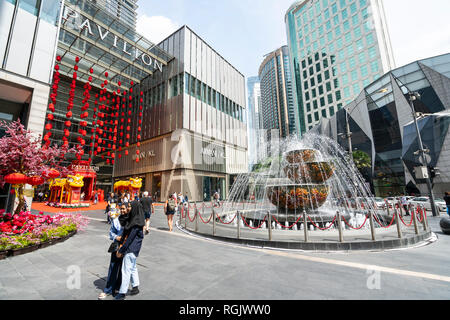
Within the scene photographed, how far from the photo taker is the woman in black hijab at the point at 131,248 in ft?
10.8

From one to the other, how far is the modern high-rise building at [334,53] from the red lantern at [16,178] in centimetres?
5832

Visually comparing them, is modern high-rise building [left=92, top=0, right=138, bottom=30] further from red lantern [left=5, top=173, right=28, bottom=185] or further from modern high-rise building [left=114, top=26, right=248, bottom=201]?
red lantern [left=5, top=173, right=28, bottom=185]

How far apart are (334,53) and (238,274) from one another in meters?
65.3

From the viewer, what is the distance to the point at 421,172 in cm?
1281

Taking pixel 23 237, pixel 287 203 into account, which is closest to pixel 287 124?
pixel 287 203

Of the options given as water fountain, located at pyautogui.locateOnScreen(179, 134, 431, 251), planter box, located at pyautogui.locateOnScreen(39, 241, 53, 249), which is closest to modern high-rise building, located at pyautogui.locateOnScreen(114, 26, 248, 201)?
water fountain, located at pyautogui.locateOnScreen(179, 134, 431, 251)

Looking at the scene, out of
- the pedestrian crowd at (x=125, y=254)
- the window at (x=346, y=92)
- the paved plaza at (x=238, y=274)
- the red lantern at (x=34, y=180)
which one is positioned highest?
the window at (x=346, y=92)

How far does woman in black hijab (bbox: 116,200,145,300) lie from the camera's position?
3.28m

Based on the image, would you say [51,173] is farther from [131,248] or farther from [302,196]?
[302,196]

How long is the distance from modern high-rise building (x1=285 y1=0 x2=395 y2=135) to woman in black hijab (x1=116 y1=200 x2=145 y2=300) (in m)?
57.6

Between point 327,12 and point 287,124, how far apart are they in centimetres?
5312

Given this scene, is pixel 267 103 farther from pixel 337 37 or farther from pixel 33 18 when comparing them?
pixel 33 18

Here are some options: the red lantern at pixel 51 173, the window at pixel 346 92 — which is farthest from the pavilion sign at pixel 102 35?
the window at pixel 346 92

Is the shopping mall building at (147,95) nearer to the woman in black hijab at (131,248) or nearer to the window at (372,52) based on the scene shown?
the woman in black hijab at (131,248)
